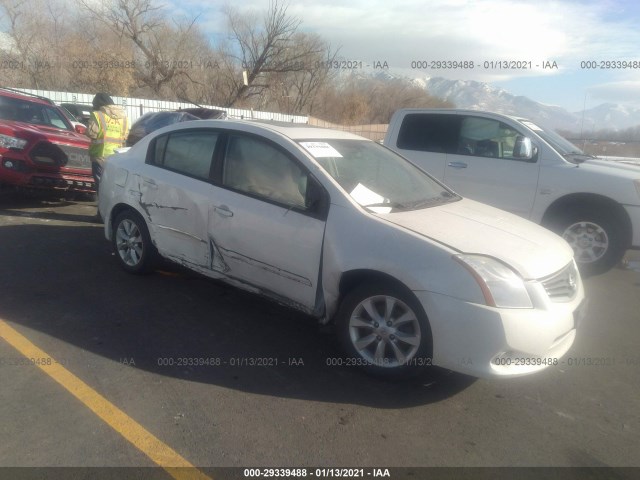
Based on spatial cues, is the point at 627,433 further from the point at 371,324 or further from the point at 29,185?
the point at 29,185

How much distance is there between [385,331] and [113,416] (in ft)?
5.84

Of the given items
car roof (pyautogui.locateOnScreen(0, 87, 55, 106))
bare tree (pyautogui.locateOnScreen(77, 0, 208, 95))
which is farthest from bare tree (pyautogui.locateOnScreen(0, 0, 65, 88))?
car roof (pyautogui.locateOnScreen(0, 87, 55, 106))

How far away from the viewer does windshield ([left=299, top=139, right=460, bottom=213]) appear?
4031 millimetres

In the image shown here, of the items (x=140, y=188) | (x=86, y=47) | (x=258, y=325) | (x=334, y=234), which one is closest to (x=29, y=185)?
(x=140, y=188)

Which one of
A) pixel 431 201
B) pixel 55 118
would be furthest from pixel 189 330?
pixel 55 118

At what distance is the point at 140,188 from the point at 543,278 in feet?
12.2

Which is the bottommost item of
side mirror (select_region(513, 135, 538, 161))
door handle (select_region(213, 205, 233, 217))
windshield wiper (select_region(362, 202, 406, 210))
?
door handle (select_region(213, 205, 233, 217))

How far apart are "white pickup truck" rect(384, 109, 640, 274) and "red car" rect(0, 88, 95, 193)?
5134mm

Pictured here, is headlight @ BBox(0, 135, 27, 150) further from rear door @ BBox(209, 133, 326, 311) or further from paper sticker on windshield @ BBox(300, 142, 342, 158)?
paper sticker on windshield @ BBox(300, 142, 342, 158)

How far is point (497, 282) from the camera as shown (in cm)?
325

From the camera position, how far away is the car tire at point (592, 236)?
20.6 feet

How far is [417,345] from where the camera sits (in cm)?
346

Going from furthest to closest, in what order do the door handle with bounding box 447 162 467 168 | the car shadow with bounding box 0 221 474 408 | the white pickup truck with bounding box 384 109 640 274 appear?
the door handle with bounding box 447 162 467 168, the white pickup truck with bounding box 384 109 640 274, the car shadow with bounding box 0 221 474 408

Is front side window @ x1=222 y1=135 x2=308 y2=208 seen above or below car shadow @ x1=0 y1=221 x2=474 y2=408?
above
